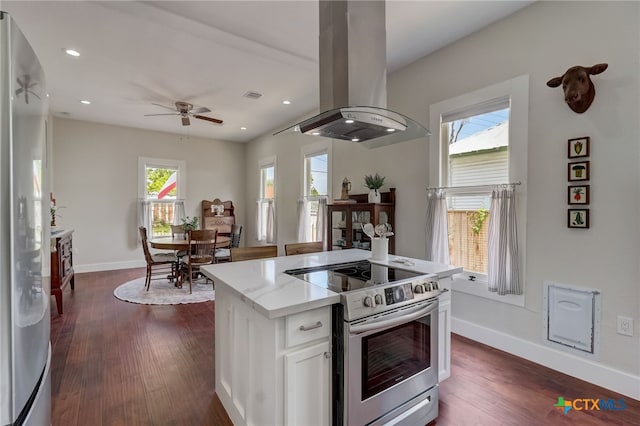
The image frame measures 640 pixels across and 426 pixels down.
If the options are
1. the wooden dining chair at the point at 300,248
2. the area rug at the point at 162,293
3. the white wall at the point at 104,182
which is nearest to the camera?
the wooden dining chair at the point at 300,248

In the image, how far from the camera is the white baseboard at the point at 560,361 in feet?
6.86

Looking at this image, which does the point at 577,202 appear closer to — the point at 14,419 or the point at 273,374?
the point at 273,374

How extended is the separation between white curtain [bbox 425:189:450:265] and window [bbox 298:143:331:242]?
201cm

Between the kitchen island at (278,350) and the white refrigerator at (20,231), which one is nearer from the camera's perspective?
the white refrigerator at (20,231)

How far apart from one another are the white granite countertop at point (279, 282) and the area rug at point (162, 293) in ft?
8.21

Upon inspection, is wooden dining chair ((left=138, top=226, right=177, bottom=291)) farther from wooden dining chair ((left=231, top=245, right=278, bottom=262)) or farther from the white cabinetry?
the white cabinetry

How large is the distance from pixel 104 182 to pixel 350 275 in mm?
6301

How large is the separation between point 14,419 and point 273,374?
0.87m

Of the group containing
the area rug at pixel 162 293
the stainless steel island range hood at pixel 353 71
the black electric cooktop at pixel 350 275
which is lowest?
the area rug at pixel 162 293

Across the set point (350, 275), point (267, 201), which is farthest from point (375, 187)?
point (267, 201)

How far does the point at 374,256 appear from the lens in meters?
2.44

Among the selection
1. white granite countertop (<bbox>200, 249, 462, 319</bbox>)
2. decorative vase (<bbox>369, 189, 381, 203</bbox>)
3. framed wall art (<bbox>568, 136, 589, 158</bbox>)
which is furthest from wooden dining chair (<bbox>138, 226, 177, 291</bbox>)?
framed wall art (<bbox>568, 136, 589, 158</bbox>)

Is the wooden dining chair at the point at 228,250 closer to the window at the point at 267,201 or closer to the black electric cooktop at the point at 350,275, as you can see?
the window at the point at 267,201

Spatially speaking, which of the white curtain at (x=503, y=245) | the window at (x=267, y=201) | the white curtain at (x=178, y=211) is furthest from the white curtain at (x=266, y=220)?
the white curtain at (x=503, y=245)
